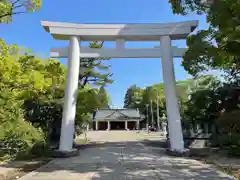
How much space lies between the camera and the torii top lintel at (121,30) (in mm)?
9852

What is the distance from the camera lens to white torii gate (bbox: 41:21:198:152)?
377 inches

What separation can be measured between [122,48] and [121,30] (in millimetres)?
750

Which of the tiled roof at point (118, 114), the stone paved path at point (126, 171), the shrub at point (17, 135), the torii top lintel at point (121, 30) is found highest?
the tiled roof at point (118, 114)

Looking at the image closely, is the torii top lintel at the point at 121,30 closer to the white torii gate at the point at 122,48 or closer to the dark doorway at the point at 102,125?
the white torii gate at the point at 122,48

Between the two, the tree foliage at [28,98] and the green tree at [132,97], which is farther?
the green tree at [132,97]

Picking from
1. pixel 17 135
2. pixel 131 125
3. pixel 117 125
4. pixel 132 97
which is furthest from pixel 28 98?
pixel 132 97

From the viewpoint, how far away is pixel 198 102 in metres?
12.1

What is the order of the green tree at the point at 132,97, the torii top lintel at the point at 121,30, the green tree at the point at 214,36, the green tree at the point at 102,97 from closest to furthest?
1. the green tree at the point at 214,36
2. the torii top lintel at the point at 121,30
3. the green tree at the point at 102,97
4. the green tree at the point at 132,97

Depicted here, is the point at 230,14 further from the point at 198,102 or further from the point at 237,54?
the point at 198,102

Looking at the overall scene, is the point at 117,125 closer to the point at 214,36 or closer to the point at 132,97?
the point at 132,97

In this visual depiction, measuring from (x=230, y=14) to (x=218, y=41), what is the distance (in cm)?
215

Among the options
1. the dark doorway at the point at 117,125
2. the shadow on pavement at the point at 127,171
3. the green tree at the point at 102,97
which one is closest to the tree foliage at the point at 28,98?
the green tree at the point at 102,97

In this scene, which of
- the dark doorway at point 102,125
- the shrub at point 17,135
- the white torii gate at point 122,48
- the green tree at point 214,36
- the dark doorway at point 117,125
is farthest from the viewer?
the dark doorway at point 117,125

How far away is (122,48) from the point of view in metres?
10.3
